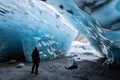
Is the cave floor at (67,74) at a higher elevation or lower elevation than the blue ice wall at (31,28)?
lower

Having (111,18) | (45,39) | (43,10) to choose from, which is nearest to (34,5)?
(43,10)

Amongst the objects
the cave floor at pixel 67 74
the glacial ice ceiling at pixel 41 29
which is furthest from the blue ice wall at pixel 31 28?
the cave floor at pixel 67 74

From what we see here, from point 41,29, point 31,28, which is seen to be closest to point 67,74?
point 31,28

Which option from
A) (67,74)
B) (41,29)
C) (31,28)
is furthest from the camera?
(41,29)

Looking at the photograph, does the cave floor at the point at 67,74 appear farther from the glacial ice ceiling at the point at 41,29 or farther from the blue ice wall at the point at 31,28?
the blue ice wall at the point at 31,28

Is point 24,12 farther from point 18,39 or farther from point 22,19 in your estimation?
point 18,39

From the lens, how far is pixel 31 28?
34.7 feet

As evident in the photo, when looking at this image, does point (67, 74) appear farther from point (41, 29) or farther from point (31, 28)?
point (41, 29)

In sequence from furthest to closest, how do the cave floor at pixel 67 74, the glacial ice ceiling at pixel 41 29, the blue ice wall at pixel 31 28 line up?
1. the blue ice wall at pixel 31 28
2. the glacial ice ceiling at pixel 41 29
3. the cave floor at pixel 67 74

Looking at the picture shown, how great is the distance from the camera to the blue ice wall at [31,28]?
32.9 feet

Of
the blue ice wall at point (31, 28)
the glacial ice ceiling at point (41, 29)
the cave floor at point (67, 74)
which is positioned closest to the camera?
the cave floor at point (67, 74)

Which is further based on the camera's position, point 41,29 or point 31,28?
point 41,29

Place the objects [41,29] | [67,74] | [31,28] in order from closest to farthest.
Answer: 1. [67,74]
2. [31,28]
3. [41,29]

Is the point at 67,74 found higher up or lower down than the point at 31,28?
lower down
